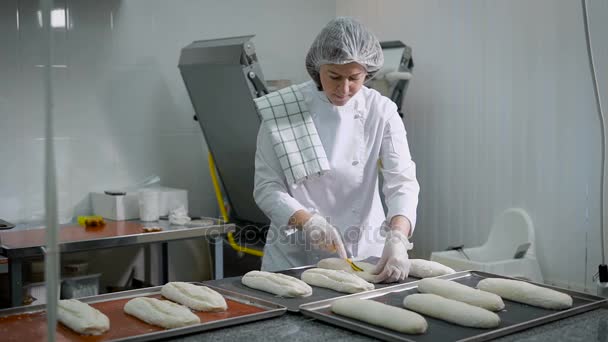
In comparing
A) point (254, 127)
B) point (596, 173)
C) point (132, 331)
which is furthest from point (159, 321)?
point (596, 173)

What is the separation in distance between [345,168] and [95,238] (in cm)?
120

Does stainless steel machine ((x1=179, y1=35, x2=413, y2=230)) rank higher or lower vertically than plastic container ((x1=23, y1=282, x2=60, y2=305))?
higher

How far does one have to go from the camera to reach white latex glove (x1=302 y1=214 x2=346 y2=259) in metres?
2.05

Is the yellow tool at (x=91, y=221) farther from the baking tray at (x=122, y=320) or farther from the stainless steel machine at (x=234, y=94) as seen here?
the baking tray at (x=122, y=320)

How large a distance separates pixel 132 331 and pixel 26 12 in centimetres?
236

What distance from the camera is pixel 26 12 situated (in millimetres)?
3215

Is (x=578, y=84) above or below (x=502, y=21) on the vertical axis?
below

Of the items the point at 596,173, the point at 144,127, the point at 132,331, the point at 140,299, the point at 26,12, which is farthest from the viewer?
the point at 144,127

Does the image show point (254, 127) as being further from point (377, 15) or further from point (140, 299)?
point (140, 299)

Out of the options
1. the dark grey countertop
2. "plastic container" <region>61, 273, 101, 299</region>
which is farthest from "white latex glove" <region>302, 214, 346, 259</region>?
"plastic container" <region>61, 273, 101, 299</region>

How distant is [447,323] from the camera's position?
1.45 metres

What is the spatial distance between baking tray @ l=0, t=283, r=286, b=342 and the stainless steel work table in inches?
45.2

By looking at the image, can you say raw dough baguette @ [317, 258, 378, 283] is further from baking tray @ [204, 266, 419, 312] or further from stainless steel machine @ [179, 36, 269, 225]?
stainless steel machine @ [179, 36, 269, 225]
